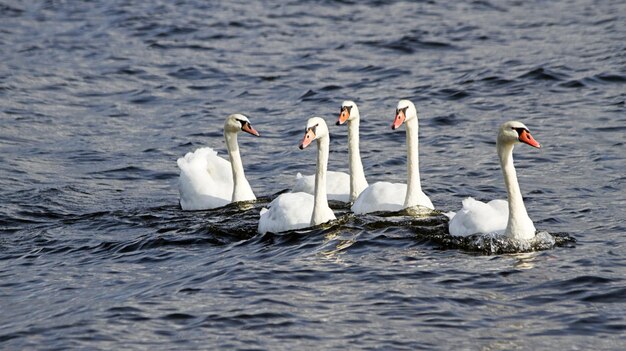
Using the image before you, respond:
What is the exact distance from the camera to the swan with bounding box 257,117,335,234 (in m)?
11.9

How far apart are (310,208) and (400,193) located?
1.03m

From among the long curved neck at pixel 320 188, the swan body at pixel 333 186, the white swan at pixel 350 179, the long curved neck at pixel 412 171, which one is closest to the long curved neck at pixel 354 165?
the white swan at pixel 350 179

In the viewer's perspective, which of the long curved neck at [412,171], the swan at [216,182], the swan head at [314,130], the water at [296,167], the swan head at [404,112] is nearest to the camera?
the water at [296,167]

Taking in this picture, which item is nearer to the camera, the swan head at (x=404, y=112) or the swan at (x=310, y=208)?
the swan at (x=310, y=208)

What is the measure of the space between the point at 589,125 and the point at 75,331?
907 centimetres

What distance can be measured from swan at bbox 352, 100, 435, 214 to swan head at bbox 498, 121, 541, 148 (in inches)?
60.2

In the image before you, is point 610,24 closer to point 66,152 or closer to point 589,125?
point 589,125

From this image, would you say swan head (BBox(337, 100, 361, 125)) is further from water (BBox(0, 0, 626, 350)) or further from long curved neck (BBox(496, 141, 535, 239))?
Result: long curved neck (BBox(496, 141, 535, 239))

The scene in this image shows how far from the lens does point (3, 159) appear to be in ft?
54.3

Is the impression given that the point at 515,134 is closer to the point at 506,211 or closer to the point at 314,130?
the point at 506,211

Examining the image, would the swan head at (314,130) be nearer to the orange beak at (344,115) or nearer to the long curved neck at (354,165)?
the orange beak at (344,115)

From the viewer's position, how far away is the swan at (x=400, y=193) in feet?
40.5

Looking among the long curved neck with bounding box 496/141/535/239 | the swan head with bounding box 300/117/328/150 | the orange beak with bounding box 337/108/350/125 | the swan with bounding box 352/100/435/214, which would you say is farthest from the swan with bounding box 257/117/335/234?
the long curved neck with bounding box 496/141/535/239

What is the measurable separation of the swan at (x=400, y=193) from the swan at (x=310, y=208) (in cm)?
53
